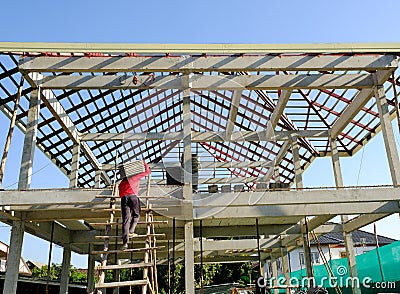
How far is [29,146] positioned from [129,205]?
13.8 ft

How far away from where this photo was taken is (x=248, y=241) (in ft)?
51.3

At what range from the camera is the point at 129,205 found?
7.29 m

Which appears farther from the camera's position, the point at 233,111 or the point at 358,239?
the point at 358,239

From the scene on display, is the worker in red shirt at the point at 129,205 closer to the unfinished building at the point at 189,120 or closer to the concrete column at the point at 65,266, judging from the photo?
the unfinished building at the point at 189,120

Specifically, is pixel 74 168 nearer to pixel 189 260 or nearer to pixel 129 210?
pixel 189 260

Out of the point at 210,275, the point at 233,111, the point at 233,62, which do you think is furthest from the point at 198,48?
the point at 210,275

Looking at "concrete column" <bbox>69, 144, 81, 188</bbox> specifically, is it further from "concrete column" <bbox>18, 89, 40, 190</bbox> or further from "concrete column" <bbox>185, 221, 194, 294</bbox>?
"concrete column" <bbox>185, 221, 194, 294</bbox>

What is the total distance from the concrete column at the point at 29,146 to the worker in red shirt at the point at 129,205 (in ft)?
10.9

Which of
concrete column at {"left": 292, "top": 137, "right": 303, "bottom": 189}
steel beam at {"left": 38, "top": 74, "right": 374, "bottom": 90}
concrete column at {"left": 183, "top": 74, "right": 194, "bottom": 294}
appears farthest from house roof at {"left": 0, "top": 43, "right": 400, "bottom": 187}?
concrete column at {"left": 292, "top": 137, "right": 303, "bottom": 189}

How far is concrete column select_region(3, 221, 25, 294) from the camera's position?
8.75 m

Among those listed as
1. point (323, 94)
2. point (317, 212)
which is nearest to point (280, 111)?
point (323, 94)

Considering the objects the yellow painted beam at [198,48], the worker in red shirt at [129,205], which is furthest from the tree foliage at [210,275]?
the worker in red shirt at [129,205]

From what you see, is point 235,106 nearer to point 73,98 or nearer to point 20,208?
point 73,98

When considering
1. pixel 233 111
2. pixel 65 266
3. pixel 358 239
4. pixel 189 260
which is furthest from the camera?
pixel 358 239
